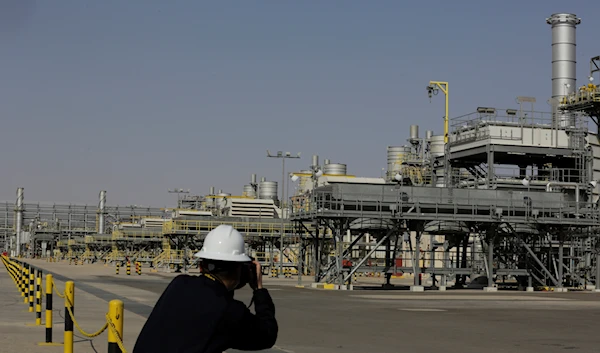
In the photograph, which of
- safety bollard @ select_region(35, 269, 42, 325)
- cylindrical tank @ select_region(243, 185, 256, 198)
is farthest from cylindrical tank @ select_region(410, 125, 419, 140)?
safety bollard @ select_region(35, 269, 42, 325)

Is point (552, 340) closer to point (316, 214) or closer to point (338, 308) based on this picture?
point (338, 308)

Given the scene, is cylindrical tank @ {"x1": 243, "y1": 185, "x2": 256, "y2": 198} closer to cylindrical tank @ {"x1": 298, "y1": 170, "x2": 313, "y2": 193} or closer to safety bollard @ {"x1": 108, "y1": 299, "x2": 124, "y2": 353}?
cylindrical tank @ {"x1": 298, "y1": 170, "x2": 313, "y2": 193}

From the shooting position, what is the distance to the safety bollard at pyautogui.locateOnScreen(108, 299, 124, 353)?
8.12 meters

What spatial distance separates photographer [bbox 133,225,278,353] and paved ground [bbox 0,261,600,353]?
11.5 metres

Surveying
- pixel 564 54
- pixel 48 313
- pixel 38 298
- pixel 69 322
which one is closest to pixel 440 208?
pixel 564 54

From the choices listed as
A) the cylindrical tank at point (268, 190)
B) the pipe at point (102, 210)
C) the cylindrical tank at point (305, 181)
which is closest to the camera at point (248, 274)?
the cylindrical tank at point (305, 181)

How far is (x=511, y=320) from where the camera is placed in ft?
90.5

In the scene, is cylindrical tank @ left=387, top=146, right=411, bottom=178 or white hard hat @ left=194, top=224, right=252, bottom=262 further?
cylindrical tank @ left=387, top=146, right=411, bottom=178

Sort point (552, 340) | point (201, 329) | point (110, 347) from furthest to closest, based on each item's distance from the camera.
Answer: point (552, 340), point (110, 347), point (201, 329)

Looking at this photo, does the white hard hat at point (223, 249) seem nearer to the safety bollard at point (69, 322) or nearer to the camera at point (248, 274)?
the camera at point (248, 274)

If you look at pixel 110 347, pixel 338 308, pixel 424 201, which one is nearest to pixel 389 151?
pixel 424 201

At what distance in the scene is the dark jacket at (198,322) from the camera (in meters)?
5.50

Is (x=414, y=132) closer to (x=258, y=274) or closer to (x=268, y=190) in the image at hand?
(x=268, y=190)

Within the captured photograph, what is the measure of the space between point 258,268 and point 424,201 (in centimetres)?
4756
